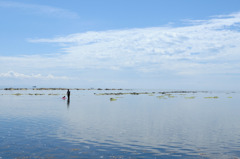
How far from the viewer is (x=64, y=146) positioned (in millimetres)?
22844

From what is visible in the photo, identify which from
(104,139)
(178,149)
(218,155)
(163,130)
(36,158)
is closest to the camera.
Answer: (36,158)

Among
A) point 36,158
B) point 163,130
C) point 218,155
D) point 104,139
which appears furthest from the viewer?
point 163,130

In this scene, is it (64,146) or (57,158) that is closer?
(57,158)

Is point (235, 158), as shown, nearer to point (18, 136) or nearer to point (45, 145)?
point (45, 145)

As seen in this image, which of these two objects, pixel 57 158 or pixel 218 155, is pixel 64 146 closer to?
pixel 57 158

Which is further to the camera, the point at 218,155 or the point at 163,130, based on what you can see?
the point at 163,130

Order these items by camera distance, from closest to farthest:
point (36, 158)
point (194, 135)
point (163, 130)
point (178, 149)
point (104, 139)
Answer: point (36, 158), point (178, 149), point (104, 139), point (194, 135), point (163, 130)

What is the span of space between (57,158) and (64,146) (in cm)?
373

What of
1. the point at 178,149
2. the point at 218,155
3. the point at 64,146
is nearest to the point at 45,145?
the point at 64,146

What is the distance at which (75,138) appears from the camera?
26.2 meters

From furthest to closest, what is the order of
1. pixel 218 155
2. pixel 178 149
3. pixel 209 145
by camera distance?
pixel 209 145
pixel 178 149
pixel 218 155

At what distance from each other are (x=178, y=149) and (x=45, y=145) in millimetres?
12265

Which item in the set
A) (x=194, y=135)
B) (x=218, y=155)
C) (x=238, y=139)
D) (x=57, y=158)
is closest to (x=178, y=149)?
(x=218, y=155)

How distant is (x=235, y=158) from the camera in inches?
785
